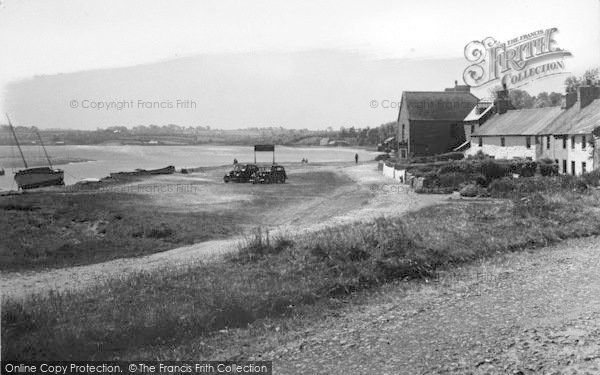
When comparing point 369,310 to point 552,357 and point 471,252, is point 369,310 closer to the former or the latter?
point 552,357

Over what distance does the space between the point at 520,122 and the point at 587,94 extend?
28.7 feet

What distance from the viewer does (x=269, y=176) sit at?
5431cm

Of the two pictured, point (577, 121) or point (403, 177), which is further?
point (403, 177)

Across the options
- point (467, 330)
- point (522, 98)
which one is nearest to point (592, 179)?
point (467, 330)

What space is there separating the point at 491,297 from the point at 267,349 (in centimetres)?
597

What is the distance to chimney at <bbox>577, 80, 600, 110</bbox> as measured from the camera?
47.4m

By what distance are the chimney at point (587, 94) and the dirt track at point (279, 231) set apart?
17.9 meters

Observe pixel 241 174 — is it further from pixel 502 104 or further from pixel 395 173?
pixel 502 104

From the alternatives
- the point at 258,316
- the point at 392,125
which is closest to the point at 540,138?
the point at 258,316

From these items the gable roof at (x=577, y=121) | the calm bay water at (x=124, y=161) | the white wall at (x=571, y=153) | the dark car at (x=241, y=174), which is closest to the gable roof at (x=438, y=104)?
the gable roof at (x=577, y=121)

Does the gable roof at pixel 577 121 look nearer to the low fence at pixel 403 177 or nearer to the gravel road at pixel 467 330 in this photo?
the low fence at pixel 403 177

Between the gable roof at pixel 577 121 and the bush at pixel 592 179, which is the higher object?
the gable roof at pixel 577 121

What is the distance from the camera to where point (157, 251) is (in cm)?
2102

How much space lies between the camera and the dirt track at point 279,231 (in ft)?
52.1
